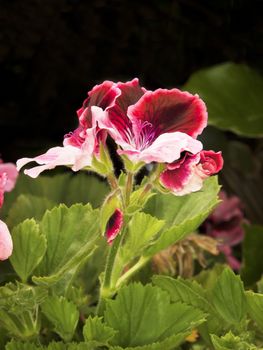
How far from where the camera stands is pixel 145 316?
51cm

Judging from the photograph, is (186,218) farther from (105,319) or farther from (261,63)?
(261,63)

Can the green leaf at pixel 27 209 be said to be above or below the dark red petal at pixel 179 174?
below

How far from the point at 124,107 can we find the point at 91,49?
0.68 m

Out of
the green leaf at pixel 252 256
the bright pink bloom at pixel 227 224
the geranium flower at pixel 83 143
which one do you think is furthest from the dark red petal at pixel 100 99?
the bright pink bloom at pixel 227 224

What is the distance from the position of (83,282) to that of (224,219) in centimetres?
40

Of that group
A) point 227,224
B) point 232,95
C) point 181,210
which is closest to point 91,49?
point 232,95

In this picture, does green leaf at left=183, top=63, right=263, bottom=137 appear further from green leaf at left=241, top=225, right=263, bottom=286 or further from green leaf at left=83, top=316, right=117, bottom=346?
green leaf at left=83, top=316, right=117, bottom=346

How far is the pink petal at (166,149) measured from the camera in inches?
18.4

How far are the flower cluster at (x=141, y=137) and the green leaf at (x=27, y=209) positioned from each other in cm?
18

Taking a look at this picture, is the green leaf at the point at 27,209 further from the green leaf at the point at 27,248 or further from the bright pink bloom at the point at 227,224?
the bright pink bloom at the point at 227,224

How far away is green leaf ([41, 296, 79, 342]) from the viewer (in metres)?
0.52

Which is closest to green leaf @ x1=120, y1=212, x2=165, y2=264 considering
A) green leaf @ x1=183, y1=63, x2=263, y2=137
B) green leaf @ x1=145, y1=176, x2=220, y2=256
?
green leaf @ x1=145, y1=176, x2=220, y2=256

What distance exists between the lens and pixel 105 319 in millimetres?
515

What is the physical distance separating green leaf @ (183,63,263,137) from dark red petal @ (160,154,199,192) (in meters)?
0.64
